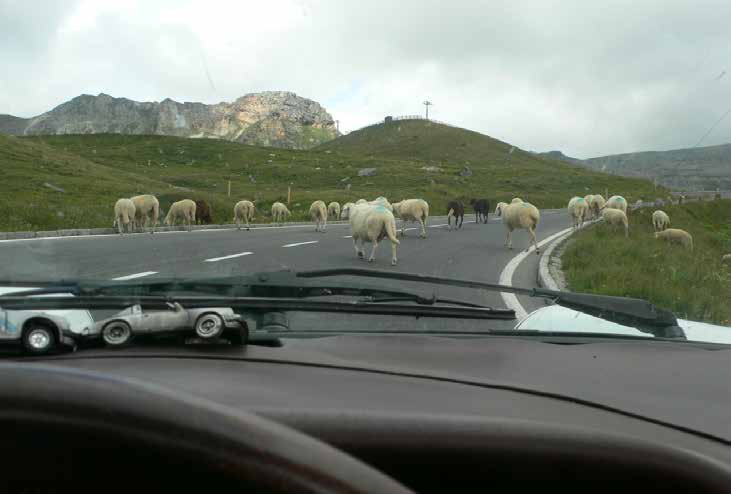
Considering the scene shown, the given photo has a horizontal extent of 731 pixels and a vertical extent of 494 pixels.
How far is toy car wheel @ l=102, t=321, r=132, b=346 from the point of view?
1.58m

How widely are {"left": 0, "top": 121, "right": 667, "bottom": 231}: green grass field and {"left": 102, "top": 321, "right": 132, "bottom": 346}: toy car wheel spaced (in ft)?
61.8

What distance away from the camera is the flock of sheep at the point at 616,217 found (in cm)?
2116

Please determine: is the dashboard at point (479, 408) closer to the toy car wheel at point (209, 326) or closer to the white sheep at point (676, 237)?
the toy car wheel at point (209, 326)

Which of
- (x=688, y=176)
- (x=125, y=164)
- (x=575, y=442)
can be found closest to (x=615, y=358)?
(x=575, y=442)

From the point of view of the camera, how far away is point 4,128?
814 centimetres

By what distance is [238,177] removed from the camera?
72.9 metres

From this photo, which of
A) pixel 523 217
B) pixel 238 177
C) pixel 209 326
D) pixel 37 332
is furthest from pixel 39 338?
pixel 238 177

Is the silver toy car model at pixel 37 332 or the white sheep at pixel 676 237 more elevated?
the silver toy car model at pixel 37 332

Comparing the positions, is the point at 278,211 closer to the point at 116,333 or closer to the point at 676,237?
the point at 676,237

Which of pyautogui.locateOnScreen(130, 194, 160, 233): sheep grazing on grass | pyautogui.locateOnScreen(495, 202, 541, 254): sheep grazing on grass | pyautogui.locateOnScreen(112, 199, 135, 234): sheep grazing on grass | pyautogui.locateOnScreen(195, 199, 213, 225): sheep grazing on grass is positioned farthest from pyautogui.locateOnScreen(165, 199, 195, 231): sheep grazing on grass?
pyautogui.locateOnScreen(495, 202, 541, 254): sheep grazing on grass

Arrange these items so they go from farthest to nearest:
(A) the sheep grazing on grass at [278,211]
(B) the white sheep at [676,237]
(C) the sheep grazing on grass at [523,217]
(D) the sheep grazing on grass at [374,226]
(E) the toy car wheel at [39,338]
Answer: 1. (A) the sheep grazing on grass at [278,211]
2. (B) the white sheep at [676,237]
3. (C) the sheep grazing on grass at [523,217]
4. (D) the sheep grazing on grass at [374,226]
5. (E) the toy car wheel at [39,338]

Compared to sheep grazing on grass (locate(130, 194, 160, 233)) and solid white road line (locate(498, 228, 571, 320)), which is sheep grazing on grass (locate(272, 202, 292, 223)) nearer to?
sheep grazing on grass (locate(130, 194, 160, 233))

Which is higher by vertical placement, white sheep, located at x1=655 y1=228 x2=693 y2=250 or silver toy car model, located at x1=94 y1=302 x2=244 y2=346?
silver toy car model, located at x1=94 y1=302 x2=244 y2=346

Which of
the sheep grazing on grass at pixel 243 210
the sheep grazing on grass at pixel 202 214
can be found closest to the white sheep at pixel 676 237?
the sheep grazing on grass at pixel 243 210
